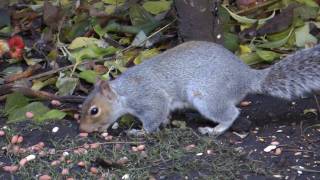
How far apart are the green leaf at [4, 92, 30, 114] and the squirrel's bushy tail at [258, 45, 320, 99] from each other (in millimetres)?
1793

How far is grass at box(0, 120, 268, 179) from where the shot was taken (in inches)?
172

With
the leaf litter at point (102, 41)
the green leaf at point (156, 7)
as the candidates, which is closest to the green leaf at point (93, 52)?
the leaf litter at point (102, 41)

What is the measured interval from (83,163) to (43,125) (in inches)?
30.8

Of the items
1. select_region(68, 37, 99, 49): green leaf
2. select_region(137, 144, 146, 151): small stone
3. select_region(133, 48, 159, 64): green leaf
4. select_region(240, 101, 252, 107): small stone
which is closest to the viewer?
select_region(137, 144, 146, 151): small stone

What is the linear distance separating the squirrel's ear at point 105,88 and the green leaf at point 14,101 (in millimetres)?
804

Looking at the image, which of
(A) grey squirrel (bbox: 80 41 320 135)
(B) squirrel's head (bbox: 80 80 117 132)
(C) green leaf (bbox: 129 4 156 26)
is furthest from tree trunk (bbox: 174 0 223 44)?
(B) squirrel's head (bbox: 80 80 117 132)

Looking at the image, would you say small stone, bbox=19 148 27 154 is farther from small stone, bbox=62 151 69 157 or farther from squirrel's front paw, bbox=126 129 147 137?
squirrel's front paw, bbox=126 129 147 137

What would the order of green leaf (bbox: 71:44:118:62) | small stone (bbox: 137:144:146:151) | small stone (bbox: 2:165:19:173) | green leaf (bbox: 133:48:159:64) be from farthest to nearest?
1. green leaf (bbox: 71:44:118:62)
2. green leaf (bbox: 133:48:159:64)
3. small stone (bbox: 137:144:146:151)
4. small stone (bbox: 2:165:19:173)

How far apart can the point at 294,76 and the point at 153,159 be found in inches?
43.7

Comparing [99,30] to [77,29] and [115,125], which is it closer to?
[77,29]

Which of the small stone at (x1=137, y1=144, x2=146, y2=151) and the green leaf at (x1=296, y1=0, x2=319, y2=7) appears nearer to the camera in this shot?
the small stone at (x1=137, y1=144, x2=146, y2=151)

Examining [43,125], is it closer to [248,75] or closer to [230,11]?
[248,75]

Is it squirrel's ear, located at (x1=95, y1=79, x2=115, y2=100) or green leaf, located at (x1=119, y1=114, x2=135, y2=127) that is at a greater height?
squirrel's ear, located at (x1=95, y1=79, x2=115, y2=100)

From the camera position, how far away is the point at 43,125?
208 inches
